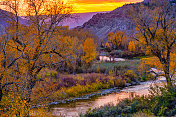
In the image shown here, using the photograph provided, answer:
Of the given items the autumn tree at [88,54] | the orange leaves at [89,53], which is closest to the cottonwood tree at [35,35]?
the autumn tree at [88,54]

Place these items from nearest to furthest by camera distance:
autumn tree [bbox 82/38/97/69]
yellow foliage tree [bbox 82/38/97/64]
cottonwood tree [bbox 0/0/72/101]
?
cottonwood tree [bbox 0/0/72/101]
autumn tree [bbox 82/38/97/69]
yellow foliage tree [bbox 82/38/97/64]

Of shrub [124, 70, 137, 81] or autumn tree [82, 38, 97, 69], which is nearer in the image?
shrub [124, 70, 137, 81]

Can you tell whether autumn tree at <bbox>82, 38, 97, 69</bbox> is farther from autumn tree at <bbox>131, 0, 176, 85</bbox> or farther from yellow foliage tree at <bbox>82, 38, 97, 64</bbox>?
autumn tree at <bbox>131, 0, 176, 85</bbox>

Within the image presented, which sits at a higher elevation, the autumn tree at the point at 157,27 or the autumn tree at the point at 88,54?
the autumn tree at the point at 157,27

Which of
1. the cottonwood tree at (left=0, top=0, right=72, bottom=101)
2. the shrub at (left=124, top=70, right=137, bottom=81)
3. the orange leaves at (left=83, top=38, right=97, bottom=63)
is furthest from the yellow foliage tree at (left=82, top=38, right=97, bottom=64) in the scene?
the cottonwood tree at (left=0, top=0, right=72, bottom=101)

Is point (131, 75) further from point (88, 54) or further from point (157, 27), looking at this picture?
point (157, 27)

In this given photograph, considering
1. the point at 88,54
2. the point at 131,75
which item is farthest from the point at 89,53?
the point at 131,75

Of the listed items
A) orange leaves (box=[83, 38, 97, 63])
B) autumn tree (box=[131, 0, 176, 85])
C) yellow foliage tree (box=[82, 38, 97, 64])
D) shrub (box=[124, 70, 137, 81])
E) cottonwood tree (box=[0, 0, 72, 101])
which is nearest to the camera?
cottonwood tree (box=[0, 0, 72, 101])

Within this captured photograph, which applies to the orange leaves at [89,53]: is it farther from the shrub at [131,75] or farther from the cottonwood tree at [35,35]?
the cottonwood tree at [35,35]

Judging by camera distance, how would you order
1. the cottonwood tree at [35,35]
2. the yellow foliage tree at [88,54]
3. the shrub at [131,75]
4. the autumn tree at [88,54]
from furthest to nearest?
the yellow foliage tree at [88,54]
the autumn tree at [88,54]
the shrub at [131,75]
the cottonwood tree at [35,35]

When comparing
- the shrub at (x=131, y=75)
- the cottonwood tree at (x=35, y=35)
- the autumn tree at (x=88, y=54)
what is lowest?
the shrub at (x=131, y=75)

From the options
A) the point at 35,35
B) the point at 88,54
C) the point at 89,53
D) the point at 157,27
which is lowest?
the point at 88,54

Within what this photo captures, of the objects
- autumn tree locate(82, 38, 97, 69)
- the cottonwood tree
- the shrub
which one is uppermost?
the cottonwood tree

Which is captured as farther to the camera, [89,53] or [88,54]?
[89,53]
